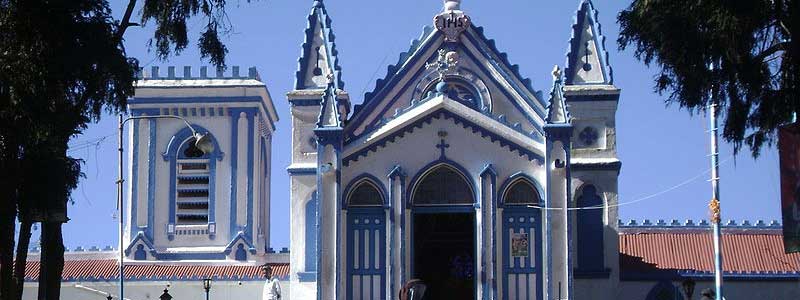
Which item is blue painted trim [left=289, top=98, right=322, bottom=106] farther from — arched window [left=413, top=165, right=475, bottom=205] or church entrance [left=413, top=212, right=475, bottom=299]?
church entrance [left=413, top=212, right=475, bottom=299]

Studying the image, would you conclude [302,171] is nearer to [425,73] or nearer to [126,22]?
[425,73]

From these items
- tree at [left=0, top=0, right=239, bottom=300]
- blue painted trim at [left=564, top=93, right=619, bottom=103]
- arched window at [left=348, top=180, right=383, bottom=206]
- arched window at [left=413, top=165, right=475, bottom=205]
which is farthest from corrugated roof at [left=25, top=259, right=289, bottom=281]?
tree at [left=0, top=0, right=239, bottom=300]

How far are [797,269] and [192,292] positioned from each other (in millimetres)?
19433

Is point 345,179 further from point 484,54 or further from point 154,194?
point 154,194

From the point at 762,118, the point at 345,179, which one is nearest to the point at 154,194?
the point at 345,179

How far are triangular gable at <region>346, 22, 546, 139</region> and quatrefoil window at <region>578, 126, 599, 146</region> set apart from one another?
182cm

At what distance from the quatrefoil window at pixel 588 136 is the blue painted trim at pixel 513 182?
13.4 ft

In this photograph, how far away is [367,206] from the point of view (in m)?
47.9

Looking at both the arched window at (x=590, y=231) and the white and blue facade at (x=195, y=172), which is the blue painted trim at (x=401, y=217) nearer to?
the arched window at (x=590, y=231)

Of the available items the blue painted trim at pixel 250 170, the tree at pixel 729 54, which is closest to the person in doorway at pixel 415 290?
the tree at pixel 729 54

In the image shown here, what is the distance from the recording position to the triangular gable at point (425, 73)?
165ft

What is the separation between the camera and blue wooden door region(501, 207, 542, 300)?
1849 inches

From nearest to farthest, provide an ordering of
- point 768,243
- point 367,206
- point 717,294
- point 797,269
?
point 717,294 → point 367,206 → point 797,269 → point 768,243

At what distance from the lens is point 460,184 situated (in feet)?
157
